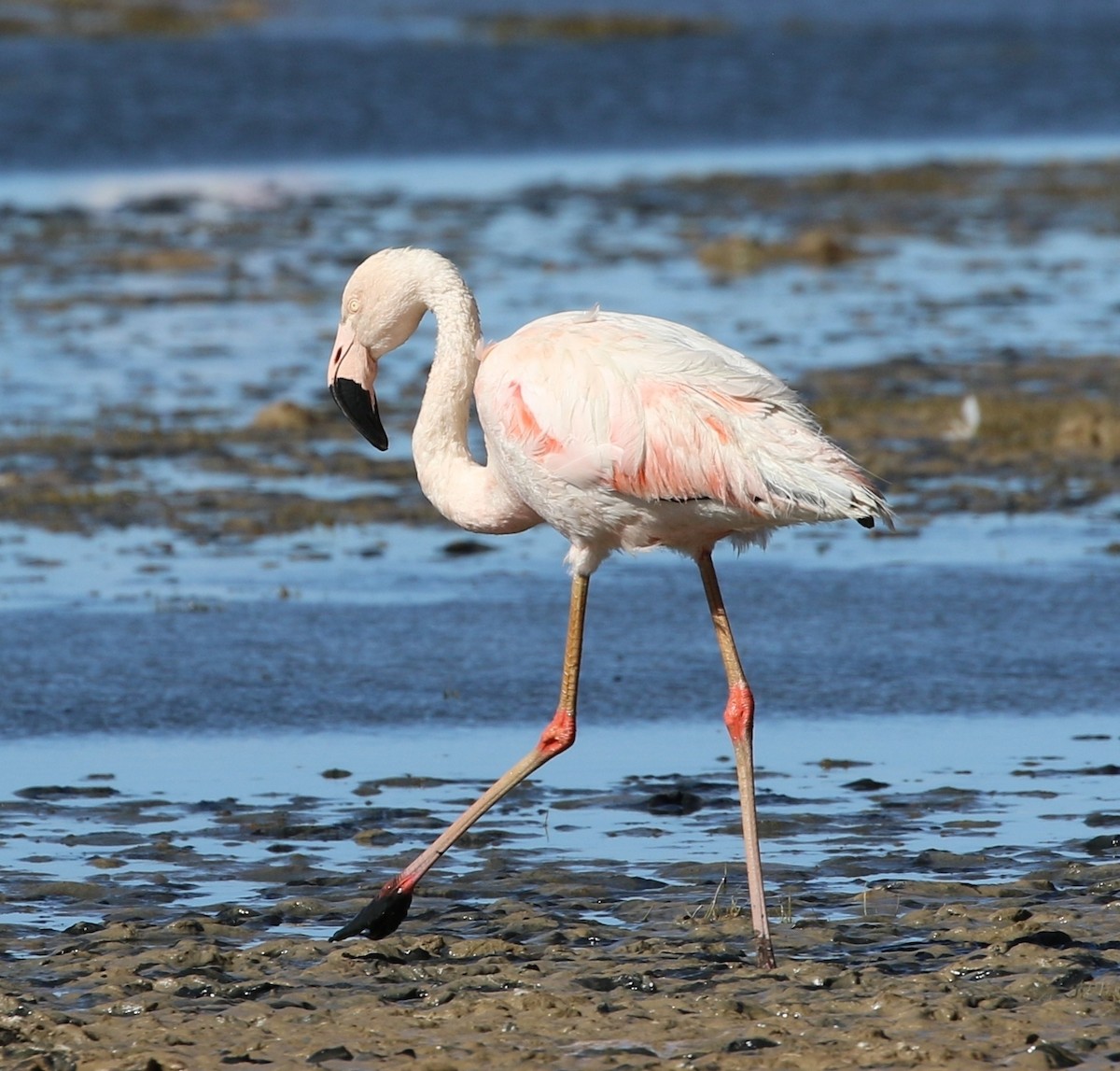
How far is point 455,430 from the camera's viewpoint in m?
6.12

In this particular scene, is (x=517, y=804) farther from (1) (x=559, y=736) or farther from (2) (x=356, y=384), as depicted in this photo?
(2) (x=356, y=384)

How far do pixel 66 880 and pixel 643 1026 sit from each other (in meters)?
1.80

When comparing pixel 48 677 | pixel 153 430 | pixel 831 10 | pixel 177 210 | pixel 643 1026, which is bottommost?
pixel 643 1026

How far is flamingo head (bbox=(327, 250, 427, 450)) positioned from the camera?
6.16 m

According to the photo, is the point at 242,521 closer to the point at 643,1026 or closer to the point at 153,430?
the point at 153,430

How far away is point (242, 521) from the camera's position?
33.1 ft

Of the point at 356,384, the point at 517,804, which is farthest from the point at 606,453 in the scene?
the point at 517,804

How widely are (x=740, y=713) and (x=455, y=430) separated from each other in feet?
3.63

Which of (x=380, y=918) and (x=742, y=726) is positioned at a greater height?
(x=742, y=726)

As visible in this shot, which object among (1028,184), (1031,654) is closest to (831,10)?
(1028,184)

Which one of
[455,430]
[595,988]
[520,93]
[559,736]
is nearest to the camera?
[595,988]

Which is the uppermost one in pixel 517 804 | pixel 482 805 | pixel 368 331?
pixel 368 331

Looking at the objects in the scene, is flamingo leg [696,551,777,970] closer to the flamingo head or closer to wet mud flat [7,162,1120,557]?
wet mud flat [7,162,1120,557]

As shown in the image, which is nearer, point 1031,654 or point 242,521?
point 1031,654
